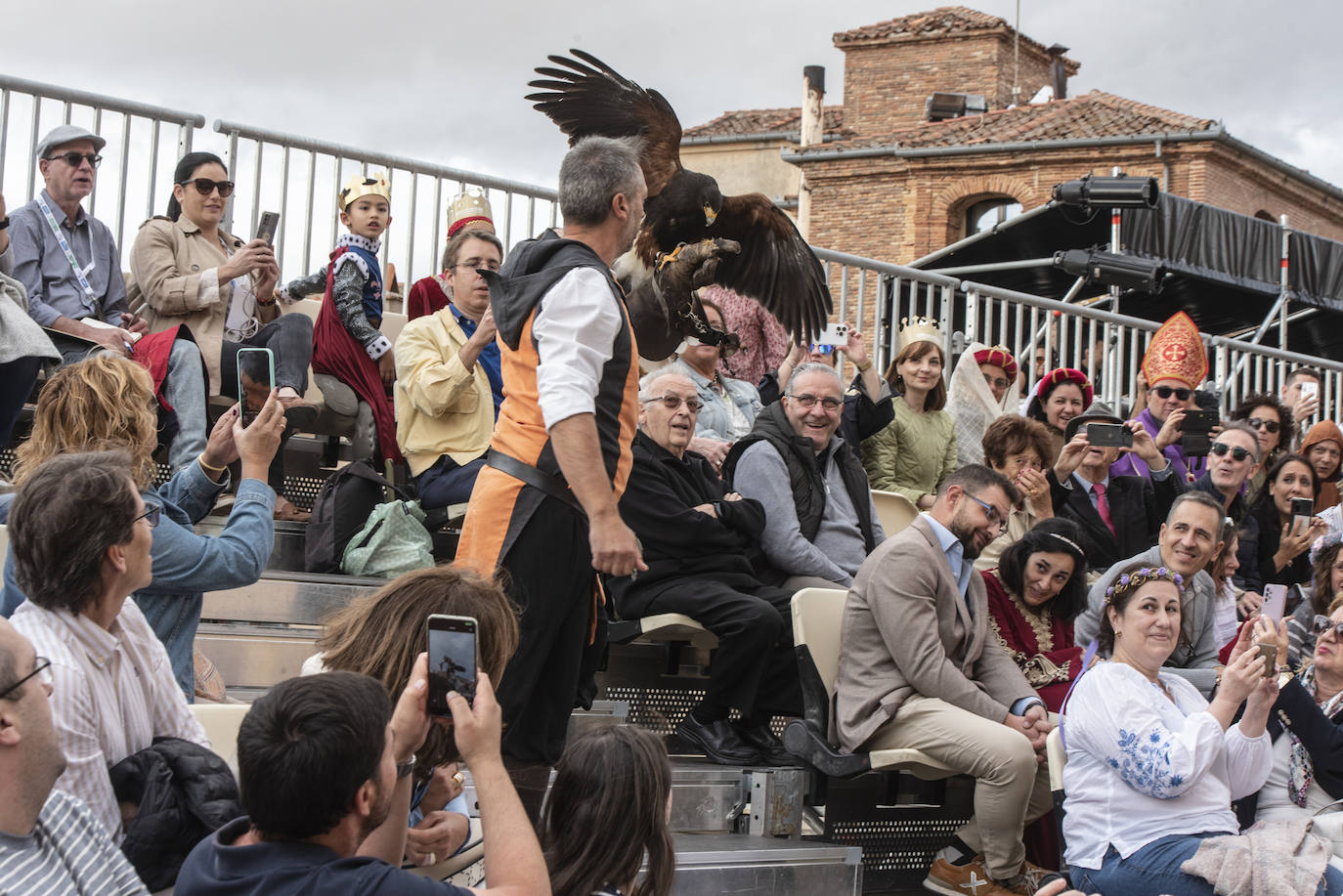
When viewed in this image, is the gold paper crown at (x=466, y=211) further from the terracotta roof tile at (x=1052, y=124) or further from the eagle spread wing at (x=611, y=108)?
the terracotta roof tile at (x=1052, y=124)

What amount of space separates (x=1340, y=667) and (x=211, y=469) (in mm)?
3347

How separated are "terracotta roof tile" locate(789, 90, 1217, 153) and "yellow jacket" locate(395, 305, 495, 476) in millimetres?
22047

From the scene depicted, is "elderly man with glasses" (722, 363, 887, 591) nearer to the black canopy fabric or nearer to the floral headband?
the floral headband

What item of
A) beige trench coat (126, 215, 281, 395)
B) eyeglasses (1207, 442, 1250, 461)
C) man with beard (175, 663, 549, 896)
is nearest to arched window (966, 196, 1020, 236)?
eyeglasses (1207, 442, 1250, 461)

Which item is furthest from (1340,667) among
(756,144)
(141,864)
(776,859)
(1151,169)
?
(756,144)

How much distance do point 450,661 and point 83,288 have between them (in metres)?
3.91

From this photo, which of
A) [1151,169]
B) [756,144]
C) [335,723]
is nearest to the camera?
[335,723]

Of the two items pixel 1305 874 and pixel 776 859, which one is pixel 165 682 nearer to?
pixel 776 859

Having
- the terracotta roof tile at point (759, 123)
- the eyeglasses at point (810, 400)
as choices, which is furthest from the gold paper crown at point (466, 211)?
the terracotta roof tile at point (759, 123)

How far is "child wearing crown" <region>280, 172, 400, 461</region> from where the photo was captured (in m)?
5.88

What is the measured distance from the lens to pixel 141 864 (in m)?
2.26

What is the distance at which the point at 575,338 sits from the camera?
10.1ft

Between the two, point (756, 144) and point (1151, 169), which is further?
point (756, 144)

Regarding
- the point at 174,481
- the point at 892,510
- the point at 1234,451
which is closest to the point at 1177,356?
the point at 1234,451
